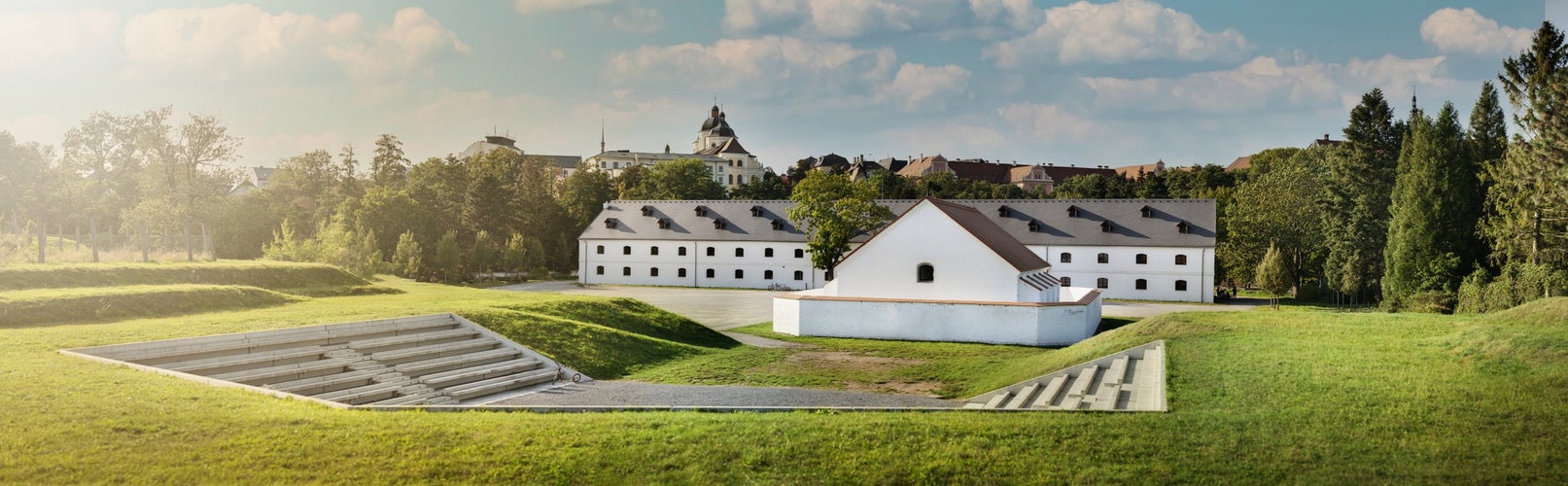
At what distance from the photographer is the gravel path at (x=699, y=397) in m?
15.3

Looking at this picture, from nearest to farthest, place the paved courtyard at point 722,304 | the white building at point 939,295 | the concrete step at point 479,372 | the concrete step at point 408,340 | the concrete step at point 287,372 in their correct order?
the concrete step at point 287,372 → the concrete step at point 479,372 → the concrete step at point 408,340 → the white building at point 939,295 → the paved courtyard at point 722,304

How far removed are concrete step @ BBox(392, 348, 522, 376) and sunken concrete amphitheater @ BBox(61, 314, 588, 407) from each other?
0.02 m

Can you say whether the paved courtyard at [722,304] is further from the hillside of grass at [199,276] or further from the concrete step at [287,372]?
the concrete step at [287,372]

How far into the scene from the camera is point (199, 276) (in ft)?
82.2

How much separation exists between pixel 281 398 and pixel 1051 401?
12.1 metres

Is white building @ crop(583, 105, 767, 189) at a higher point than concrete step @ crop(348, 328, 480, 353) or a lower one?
higher

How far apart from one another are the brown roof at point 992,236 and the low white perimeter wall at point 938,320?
257cm

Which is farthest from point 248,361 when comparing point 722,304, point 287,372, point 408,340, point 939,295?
point 722,304

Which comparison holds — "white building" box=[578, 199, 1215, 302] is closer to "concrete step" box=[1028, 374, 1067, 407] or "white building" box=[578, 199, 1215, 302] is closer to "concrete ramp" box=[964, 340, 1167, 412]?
"concrete ramp" box=[964, 340, 1167, 412]

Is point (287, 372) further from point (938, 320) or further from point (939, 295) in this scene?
point (939, 295)

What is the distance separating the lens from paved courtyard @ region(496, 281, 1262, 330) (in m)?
36.8

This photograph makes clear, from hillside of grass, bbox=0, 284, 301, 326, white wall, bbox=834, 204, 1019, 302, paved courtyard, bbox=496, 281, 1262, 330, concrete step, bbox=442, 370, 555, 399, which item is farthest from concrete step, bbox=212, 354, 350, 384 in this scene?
white wall, bbox=834, 204, 1019, 302

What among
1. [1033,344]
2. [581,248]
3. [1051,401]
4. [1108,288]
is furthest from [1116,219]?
[1051,401]

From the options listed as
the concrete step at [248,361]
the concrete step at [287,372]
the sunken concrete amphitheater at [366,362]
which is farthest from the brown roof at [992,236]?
the concrete step at [287,372]
